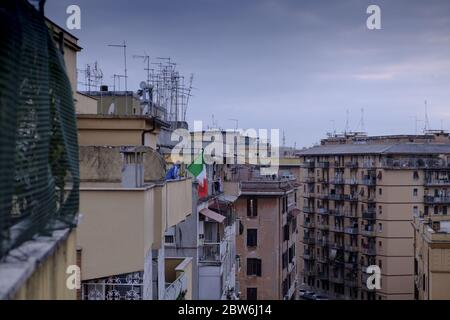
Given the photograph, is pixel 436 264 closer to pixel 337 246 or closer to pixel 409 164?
pixel 409 164

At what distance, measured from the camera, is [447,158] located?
1731 inches

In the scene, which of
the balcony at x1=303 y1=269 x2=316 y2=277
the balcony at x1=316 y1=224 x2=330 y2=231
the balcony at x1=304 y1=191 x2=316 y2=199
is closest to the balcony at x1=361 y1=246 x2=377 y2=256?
the balcony at x1=316 y1=224 x2=330 y2=231

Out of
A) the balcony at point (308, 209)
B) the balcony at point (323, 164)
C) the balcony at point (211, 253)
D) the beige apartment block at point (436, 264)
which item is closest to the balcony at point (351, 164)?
the balcony at point (323, 164)

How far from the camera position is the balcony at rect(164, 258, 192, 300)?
11367 millimetres

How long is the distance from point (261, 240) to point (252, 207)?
1.43 meters

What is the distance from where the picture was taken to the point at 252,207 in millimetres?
31234

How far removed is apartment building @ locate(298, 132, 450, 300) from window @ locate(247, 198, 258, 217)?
12.5 m

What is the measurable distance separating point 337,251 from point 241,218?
59.7ft

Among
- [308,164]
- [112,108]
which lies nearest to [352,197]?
[308,164]

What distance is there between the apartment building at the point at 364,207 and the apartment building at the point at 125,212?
29.6 meters

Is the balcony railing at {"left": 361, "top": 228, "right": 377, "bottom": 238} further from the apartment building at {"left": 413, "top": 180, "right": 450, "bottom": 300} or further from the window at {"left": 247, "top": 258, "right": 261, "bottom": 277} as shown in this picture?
the apartment building at {"left": 413, "top": 180, "right": 450, "bottom": 300}

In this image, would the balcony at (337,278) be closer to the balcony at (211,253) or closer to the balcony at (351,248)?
the balcony at (351,248)
